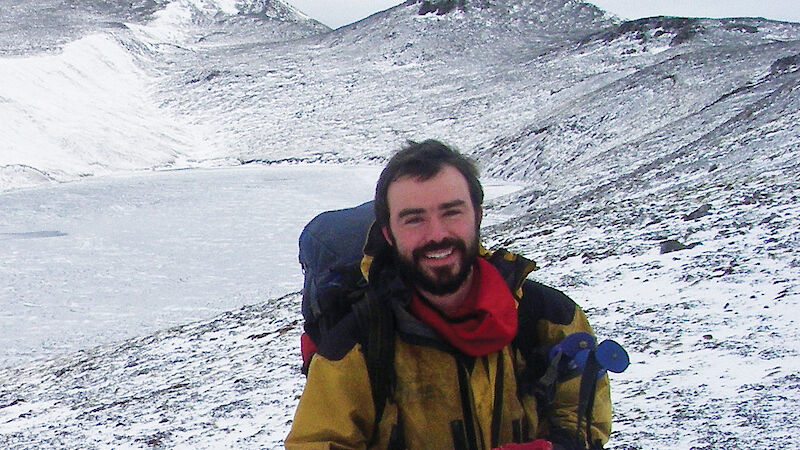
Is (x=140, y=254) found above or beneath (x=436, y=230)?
beneath

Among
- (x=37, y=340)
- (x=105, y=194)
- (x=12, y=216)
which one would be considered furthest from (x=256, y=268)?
(x=105, y=194)

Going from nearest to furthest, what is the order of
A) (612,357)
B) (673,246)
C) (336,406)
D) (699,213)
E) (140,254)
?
(612,357), (336,406), (673,246), (699,213), (140,254)

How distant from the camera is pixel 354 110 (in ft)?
149

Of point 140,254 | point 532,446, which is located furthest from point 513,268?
point 140,254

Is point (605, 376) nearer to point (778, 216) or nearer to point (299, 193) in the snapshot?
point (778, 216)

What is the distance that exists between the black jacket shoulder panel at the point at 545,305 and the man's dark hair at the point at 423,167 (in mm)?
314

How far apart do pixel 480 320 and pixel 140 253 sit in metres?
16.1

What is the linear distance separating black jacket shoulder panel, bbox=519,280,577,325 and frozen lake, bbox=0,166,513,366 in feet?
33.8

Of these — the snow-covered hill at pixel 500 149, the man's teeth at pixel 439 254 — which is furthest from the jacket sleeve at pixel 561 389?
the snow-covered hill at pixel 500 149

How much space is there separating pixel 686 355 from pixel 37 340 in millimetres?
9289

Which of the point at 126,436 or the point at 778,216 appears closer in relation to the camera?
the point at 126,436

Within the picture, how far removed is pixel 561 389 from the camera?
2.68 metres

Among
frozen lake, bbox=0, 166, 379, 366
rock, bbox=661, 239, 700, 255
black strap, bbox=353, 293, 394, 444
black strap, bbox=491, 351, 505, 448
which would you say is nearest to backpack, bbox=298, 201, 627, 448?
black strap, bbox=353, 293, 394, 444

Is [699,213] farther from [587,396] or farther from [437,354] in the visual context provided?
[437,354]
